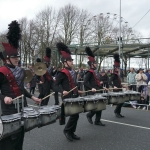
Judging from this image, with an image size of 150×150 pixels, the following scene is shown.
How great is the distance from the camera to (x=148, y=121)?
315 inches

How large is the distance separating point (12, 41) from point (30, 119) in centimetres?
137

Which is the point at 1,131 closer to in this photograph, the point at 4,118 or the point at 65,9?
the point at 4,118

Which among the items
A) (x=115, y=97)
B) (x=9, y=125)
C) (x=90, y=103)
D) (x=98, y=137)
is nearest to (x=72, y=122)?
(x=90, y=103)

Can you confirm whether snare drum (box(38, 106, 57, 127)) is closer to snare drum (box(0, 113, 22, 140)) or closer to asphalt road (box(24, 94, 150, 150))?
snare drum (box(0, 113, 22, 140))

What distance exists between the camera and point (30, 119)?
12.7ft

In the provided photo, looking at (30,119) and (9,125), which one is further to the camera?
(30,119)

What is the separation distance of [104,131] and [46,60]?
4.78 meters

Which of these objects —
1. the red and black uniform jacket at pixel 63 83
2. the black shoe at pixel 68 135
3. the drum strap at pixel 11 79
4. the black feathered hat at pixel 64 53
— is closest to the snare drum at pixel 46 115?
the drum strap at pixel 11 79

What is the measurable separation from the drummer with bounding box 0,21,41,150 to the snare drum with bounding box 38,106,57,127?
39 centimetres

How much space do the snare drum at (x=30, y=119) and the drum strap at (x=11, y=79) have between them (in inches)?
13.9

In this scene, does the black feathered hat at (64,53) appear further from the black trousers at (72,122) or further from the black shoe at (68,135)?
the black shoe at (68,135)

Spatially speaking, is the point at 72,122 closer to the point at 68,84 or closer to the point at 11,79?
the point at 68,84

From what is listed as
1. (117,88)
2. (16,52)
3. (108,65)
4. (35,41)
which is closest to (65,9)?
(35,41)

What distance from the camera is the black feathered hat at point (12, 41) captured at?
13.7ft
